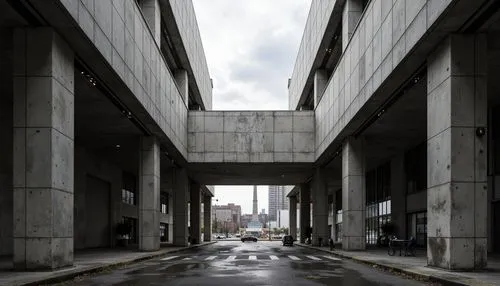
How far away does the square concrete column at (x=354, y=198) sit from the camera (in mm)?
34438

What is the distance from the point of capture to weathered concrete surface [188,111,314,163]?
46.2 metres

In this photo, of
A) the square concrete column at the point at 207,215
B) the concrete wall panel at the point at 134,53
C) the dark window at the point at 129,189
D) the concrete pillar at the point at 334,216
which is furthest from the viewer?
the square concrete column at the point at 207,215

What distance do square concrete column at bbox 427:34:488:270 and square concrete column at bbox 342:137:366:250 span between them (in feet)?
54.2

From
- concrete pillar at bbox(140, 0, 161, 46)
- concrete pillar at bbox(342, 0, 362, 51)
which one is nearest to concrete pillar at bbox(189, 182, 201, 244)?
concrete pillar at bbox(140, 0, 161, 46)

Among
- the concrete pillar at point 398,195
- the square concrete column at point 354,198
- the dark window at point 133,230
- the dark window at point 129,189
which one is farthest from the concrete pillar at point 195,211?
the square concrete column at point 354,198

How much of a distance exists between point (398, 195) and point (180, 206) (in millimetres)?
18205

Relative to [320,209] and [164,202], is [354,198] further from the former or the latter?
[164,202]

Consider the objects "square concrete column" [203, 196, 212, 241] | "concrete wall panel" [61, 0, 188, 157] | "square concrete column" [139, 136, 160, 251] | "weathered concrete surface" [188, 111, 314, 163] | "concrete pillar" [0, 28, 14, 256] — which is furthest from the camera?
"square concrete column" [203, 196, 212, 241]

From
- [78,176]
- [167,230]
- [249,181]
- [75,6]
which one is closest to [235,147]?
[78,176]

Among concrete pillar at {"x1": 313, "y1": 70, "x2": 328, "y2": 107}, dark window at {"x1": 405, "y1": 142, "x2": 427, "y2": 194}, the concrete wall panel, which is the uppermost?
concrete pillar at {"x1": 313, "y1": 70, "x2": 328, "y2": 107}

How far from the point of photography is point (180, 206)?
163 ft

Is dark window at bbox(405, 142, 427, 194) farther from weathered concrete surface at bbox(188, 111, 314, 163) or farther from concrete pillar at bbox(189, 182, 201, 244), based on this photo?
concrete pillar at bbox(189, 182, 201, 244)

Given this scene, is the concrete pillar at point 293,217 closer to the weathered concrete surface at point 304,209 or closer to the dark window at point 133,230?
the weathered concrete surface at point 304,209

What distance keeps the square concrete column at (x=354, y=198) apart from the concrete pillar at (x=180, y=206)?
728 inches
